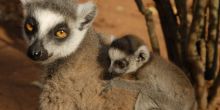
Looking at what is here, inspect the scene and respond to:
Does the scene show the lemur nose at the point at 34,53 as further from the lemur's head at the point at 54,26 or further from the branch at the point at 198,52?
the branch at the point at 198,52

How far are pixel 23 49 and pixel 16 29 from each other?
675mm

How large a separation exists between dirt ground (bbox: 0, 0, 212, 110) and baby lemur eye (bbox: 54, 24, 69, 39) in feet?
2.54

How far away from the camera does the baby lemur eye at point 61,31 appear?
4.24 metres

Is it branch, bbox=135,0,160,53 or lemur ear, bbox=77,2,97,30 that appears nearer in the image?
lemur ear, bbox=77,2,97,30

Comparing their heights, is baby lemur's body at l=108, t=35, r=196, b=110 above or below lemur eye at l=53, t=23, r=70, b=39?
below

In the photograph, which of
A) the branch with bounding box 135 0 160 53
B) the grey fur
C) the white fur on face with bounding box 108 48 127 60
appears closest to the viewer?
the grey fur

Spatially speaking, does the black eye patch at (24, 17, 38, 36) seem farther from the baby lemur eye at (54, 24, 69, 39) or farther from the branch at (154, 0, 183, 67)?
the branch at (154, 0, 183, 67)

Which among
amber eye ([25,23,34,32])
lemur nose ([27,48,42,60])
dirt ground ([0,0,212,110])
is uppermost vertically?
amber eye ([25,23,34,32])

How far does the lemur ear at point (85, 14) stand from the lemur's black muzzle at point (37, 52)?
0.38 meters

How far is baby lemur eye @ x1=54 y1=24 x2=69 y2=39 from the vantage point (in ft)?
13.9

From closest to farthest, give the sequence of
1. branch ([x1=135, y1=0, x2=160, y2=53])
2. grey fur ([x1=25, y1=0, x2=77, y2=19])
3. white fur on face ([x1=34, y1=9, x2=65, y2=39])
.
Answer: white fur on face ([x1=34, y1=9, x2=65, y2=39]) < grey fur ([x1=25, y1=0, x2=77, y2=19]) < branch ([x1=135, y1=0, x2=160, y2=53])

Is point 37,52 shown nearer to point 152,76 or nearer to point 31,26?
point 31,26

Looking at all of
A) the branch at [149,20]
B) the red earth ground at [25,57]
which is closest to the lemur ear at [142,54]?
the branch at [149,20]

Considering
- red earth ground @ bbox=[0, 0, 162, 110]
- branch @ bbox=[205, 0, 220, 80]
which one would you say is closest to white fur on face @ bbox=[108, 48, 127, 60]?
branch @ bbox=[205, 0, 220, 80]
